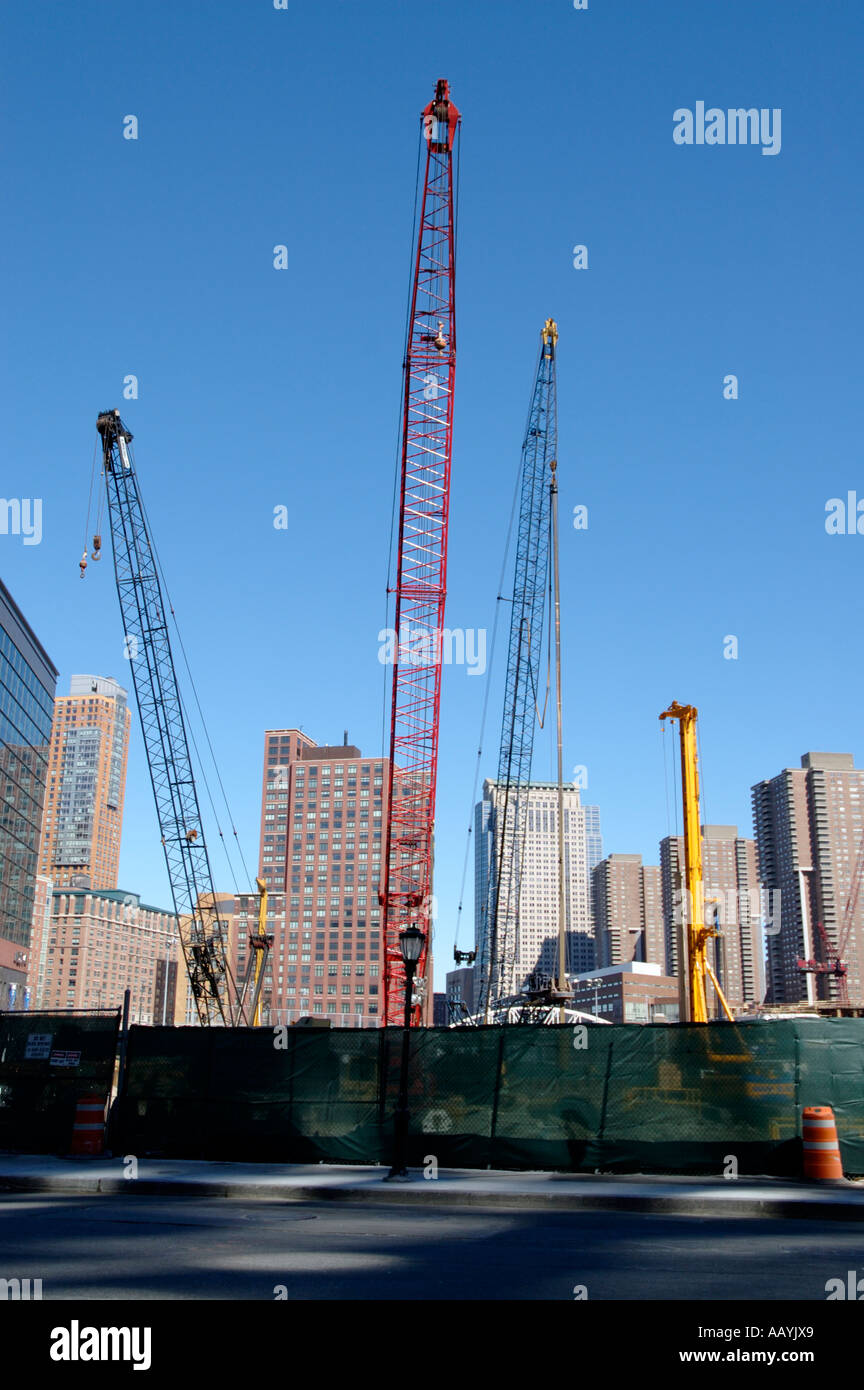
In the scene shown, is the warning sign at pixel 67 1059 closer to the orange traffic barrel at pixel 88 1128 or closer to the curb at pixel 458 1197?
the orange traffic barrel at pixel 88 1128

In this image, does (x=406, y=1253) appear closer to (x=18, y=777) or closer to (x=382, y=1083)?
(x=382, y=1083)

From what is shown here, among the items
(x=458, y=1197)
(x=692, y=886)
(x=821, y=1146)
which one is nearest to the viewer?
(x=458, y=1197)

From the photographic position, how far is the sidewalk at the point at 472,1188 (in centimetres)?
1466

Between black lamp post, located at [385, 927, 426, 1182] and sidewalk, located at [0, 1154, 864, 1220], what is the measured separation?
33 cm

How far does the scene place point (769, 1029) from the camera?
17875 millimetres

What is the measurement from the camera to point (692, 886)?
38.1m

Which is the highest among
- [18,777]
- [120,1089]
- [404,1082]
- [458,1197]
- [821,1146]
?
[18,777]

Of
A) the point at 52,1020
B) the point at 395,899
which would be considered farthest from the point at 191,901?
the point at 52,1020

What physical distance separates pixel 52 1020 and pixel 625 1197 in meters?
11.6

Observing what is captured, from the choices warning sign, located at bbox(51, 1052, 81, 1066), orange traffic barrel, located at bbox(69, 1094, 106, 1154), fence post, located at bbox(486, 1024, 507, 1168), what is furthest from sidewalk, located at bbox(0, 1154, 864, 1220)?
warning sign, located at bbox(51, 1052, 81, 1066)

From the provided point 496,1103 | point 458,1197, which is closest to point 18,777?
point 496,1103

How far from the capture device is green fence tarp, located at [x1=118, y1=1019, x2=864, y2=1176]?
1759 centimetres

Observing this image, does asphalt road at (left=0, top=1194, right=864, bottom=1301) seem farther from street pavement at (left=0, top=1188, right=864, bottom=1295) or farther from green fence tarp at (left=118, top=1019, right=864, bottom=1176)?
green fence tarp at (left=118, top=1019, right=864, bottom=1176)

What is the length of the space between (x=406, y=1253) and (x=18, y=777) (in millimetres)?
83701
